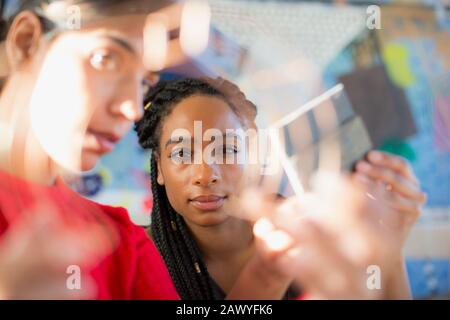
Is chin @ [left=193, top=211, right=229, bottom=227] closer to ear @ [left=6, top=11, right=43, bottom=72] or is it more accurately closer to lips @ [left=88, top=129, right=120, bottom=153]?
lips @ [left=88, top=129, right=120, bottom=153]

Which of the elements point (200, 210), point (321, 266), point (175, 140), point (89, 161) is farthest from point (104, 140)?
point (321, 266)

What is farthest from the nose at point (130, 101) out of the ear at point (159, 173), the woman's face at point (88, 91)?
the ear at point (159, 173)

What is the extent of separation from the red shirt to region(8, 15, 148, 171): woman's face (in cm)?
8

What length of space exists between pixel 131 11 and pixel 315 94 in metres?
0.47

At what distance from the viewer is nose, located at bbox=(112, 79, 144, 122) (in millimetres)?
1378

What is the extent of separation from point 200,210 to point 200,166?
10 cm

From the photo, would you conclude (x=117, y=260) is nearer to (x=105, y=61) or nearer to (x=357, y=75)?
(x=105, y=61)

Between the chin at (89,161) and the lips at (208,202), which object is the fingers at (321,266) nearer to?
the lips at (208,202)

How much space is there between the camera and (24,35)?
54.4 inches

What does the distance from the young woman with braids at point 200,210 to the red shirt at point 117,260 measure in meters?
0.03


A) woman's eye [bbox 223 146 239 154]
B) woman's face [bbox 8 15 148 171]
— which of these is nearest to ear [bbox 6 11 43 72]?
woman's face [bbox 8 15 148 171]

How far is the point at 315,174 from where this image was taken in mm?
1390
